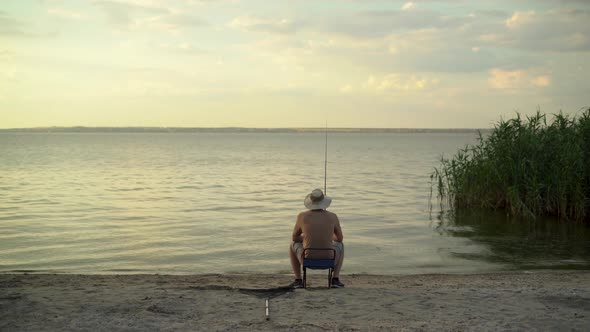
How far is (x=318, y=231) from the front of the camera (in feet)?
24.5

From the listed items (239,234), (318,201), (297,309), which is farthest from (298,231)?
(239,234)

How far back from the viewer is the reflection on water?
463 inches

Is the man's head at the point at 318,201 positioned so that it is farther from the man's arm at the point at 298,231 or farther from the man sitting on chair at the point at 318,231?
the man's arm at the point at 298,231

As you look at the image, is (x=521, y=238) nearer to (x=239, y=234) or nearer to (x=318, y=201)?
(x=239, y=234)

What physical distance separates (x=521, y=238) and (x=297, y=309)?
9400 mm

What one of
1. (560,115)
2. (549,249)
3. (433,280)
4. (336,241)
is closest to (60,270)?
(336,241)

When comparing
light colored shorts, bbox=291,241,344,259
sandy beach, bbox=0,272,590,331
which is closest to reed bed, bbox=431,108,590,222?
sandy beach, bbox=0,272,590,331

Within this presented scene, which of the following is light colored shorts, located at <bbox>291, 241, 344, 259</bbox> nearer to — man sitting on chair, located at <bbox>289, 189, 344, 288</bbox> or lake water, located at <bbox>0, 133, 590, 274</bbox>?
man sitting on chair, located at <bbox>289, 189, 344, 288</bbox>

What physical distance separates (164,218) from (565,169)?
11.8 metres

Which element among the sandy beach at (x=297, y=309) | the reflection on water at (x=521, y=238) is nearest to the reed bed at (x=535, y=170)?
the reflection on water at (x=521, y=238)

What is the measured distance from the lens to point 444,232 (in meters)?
15.3

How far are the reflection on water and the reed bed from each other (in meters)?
0.44

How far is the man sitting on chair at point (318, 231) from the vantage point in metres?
7.47

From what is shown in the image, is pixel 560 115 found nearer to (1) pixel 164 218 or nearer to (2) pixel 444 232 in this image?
(2) pixel 444 232
